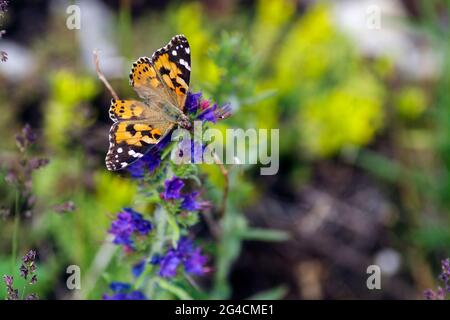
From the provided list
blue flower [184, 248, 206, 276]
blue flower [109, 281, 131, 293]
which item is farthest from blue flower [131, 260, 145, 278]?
blue flower [184, 248, 206, 276]

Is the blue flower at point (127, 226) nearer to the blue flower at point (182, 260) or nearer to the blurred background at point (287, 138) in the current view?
the blue flower at point (182, 260)

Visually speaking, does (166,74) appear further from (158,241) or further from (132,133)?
(158,241)

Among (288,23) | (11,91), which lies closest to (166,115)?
(11,91)

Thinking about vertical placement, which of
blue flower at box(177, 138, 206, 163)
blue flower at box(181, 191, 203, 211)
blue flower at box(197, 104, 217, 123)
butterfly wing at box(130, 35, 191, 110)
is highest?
butterfly wing at box(130, 35, 191, 110)

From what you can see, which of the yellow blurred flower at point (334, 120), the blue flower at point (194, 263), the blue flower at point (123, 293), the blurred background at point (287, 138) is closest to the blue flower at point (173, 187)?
the blue flower at point (194, 263)

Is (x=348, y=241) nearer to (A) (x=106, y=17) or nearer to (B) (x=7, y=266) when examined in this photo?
(B) (x=7, y=266)

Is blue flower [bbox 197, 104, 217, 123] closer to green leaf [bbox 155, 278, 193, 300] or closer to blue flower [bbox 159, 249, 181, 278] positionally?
blue flower [bbox 159, 249, 181, 278]

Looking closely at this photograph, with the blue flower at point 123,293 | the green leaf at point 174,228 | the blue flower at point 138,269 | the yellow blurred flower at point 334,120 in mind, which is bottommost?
the blue flower at point 123,293

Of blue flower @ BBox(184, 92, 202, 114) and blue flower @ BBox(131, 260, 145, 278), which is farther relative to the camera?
blue flower @ BBox(131, 260, 145, 278)

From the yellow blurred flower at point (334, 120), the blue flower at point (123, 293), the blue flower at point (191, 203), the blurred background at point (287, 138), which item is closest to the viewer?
the blue flower at point (191, 203)
